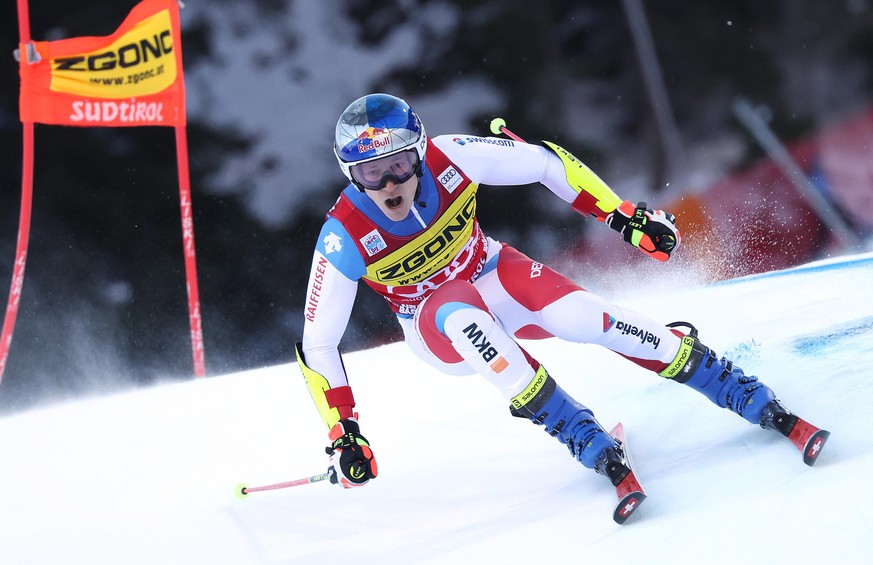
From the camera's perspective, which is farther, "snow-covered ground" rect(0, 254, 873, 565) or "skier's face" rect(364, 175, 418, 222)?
"skier's face" rect(364, 175, 418, 222)

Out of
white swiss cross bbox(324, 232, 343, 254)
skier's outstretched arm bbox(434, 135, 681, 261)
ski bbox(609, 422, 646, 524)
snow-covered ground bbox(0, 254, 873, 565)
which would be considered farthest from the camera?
skier's outstretched arm bbox(434, 135, 681, 261)

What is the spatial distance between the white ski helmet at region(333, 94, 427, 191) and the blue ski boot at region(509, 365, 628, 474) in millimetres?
750

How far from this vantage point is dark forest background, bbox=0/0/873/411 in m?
5.00

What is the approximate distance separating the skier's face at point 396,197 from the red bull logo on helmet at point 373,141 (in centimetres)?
11

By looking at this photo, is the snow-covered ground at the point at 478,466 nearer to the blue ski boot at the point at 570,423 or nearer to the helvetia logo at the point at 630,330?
the blue ski boot at the point at 570,423

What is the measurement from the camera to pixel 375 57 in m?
5.14

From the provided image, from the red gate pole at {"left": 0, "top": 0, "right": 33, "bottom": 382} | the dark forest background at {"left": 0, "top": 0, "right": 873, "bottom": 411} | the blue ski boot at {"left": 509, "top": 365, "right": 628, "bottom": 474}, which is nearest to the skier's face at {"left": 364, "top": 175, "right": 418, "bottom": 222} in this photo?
the blue ski boot at {"left": 509, "top": 365, "right": 628, "bottom": 474}

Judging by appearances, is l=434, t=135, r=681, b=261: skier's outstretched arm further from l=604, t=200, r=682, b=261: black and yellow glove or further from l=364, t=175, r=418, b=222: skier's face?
l=364, t=175, r=418, b=222: skier's face

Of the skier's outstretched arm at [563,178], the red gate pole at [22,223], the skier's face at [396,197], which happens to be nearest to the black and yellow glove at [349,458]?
the skier's face at [396,197]

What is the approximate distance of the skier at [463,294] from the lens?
2.38 meters

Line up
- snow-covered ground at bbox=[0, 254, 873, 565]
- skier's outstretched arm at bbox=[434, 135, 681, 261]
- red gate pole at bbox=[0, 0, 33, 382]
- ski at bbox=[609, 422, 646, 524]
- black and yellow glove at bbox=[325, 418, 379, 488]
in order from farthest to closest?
1. red gate pole at bbox=[0, 0, 33, 382]
2. skier's outstretched arm at bbox=[434, 135, 681, 261]
3. black and yellow glove at bbox=[325, 418, 379, 488]
4. ski at bbox=[609, 422, 646, 524]
5. snow-covered ground at bbox=[0, 254, 873, 565]

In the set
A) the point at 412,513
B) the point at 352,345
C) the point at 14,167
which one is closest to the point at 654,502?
the point at 412,513

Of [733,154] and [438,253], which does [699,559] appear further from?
[733,154]

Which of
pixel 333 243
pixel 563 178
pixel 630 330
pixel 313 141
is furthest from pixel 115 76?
pixel 630 330
